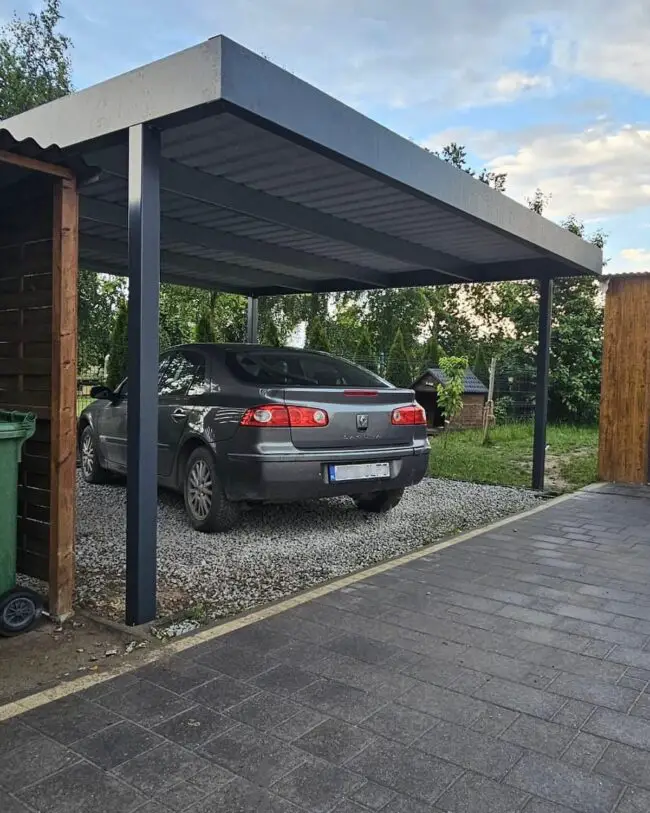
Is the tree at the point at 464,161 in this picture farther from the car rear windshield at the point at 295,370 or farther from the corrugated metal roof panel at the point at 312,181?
the car rear windshield at the point at 295,370

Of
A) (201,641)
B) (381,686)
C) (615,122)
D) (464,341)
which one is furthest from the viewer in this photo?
(464,341)

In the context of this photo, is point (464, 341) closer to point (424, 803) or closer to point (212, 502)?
point (212, 502)

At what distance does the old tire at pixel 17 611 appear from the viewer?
317 centimetres

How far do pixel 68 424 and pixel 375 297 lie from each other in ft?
79.8

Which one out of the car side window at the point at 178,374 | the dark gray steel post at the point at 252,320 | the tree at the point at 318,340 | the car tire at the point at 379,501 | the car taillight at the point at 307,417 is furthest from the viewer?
the tree at the point at 318,340

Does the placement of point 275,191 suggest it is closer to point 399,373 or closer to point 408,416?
point 408,416

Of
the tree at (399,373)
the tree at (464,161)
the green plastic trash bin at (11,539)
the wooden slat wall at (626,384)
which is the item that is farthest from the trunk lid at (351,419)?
the tree at (464,161)

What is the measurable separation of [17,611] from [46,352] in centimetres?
128

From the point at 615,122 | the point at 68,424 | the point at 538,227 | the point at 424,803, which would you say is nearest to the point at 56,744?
the point at 424,803

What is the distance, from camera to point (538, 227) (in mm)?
6023

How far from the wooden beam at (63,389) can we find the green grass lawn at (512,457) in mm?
5723

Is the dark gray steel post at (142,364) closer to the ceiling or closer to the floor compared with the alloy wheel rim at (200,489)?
closer to the ceiling

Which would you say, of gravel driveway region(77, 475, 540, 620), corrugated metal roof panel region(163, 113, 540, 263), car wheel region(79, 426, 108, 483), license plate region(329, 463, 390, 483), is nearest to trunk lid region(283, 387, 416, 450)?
license plate region(329, 463, 390, 483)

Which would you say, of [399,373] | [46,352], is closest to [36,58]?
[399,373]
